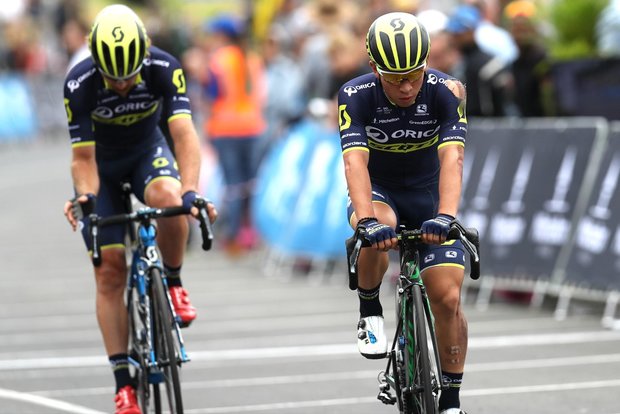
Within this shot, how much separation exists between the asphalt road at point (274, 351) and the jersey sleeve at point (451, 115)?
7.26 ft

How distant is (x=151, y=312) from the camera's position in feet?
26.9

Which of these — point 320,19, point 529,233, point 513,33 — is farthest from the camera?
point 320,19

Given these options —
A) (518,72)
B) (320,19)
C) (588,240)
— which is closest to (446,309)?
(588,240)

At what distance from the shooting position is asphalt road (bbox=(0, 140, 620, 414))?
952 cm

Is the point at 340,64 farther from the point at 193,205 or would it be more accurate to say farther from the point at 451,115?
the point at 451,115

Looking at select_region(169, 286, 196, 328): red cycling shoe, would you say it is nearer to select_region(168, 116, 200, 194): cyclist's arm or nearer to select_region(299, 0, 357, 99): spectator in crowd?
select_region(168, 116, 200, 194): cyclist's arm

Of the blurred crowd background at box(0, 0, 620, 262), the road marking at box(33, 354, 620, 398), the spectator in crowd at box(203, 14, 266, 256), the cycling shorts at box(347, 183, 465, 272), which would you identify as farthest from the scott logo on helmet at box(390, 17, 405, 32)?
the spectator in crowd at box(203, 14, 266, 256)

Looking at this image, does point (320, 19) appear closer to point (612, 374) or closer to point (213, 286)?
point (213, 286)

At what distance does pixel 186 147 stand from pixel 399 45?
185 cm

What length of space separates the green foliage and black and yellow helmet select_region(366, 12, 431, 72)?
6947 mm

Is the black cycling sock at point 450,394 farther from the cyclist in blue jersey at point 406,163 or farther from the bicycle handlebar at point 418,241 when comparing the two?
the bicycle handlebar at point 418,241

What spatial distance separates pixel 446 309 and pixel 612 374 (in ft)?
9.63

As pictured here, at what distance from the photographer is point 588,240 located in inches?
478

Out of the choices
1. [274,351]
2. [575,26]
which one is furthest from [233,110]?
[274,351]
